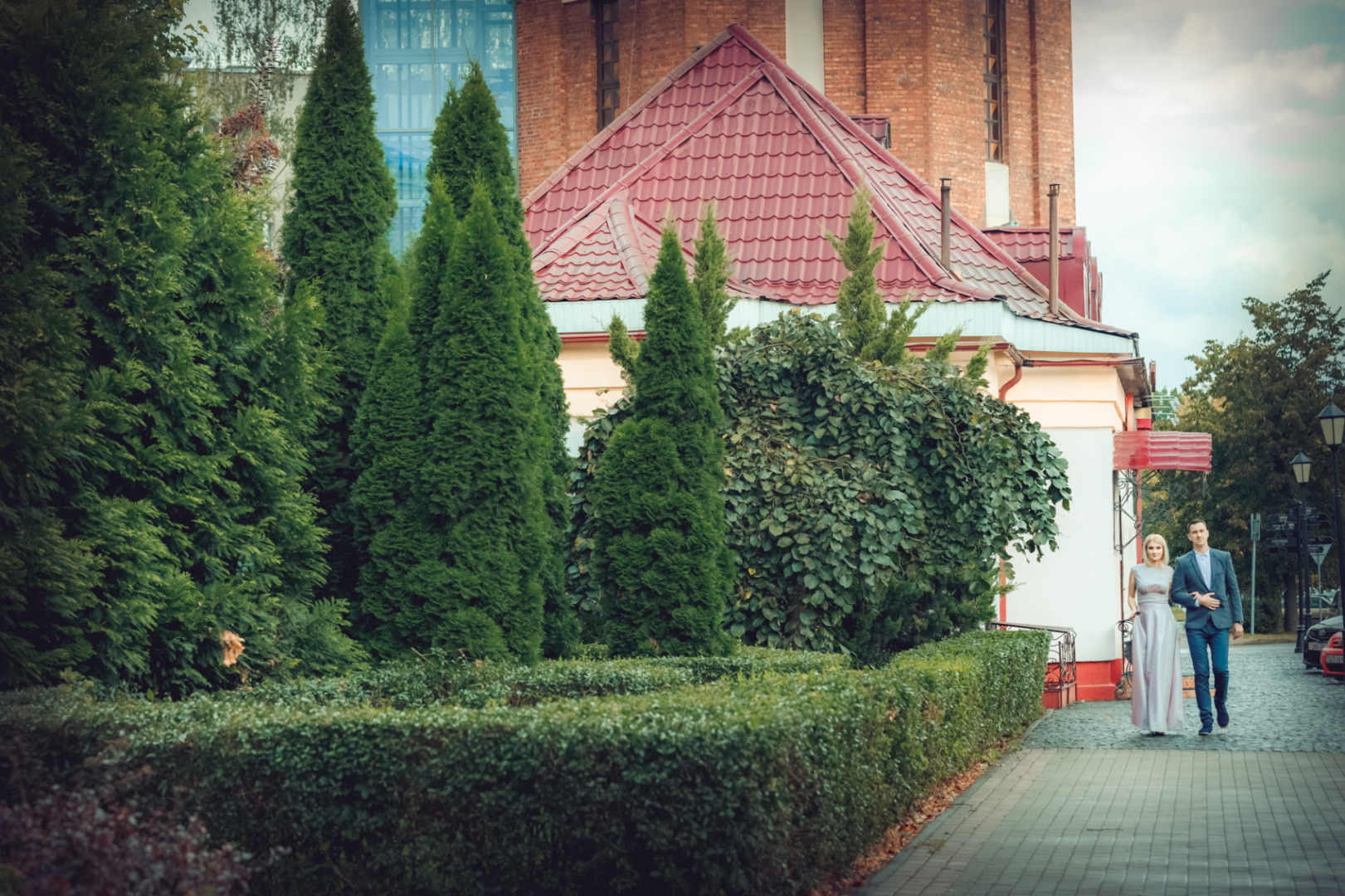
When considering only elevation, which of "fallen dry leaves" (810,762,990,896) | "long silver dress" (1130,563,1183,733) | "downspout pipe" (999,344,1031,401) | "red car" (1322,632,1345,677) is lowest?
"red car" (1322,632,1345,677)

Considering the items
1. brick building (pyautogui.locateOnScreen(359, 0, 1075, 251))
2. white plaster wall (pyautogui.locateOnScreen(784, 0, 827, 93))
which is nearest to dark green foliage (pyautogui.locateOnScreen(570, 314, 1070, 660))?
brick building (pyautogui.locateOnScreen(359, 0, 1075, 251))

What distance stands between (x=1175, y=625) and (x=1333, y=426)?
32.3ft

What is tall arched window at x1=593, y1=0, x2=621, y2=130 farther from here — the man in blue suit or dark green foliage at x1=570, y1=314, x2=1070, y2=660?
the man in blue suit

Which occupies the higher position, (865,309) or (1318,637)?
(865,309)

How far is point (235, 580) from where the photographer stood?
910 cm

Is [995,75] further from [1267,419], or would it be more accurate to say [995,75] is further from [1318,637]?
[1267,419]

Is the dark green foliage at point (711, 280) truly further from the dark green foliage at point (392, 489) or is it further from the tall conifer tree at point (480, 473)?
the dark green foliage at point (392, 489)

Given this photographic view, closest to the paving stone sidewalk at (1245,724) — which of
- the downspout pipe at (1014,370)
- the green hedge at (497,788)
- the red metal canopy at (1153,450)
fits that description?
the red metal canopy at (1153,450)

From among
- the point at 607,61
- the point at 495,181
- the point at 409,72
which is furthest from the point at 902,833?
the point at 409,72

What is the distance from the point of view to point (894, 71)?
1111 inches

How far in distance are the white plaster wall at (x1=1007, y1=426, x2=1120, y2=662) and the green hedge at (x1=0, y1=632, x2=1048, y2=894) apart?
48.0ft

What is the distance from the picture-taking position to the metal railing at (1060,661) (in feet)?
62.7

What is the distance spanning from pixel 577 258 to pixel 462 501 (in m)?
9.91

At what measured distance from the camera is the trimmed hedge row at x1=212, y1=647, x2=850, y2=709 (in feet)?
27.2
